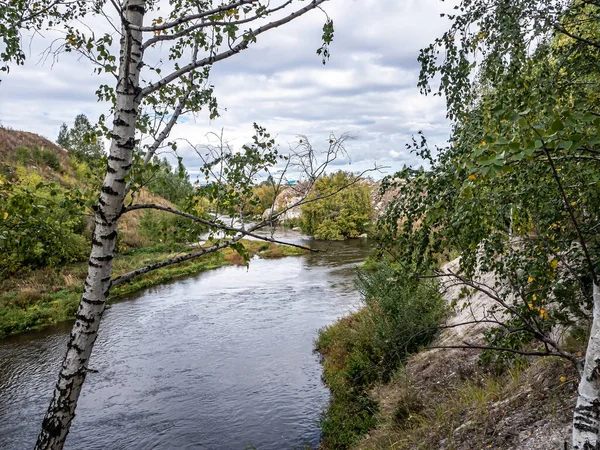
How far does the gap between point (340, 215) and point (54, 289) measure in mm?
32992

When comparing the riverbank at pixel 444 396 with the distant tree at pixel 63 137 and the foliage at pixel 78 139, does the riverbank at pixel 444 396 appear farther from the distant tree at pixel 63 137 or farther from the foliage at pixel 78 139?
the distant tree at pixel 63 137

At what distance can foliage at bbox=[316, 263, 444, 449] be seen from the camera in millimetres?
8916

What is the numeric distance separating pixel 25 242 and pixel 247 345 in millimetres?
11219

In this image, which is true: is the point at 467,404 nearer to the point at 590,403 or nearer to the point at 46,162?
the point at 590,403

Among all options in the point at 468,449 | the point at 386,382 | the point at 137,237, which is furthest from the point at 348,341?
the point at 137,237

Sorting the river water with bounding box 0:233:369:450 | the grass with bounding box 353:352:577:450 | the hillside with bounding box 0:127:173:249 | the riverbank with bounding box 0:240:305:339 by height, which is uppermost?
the hillside with bounding box 0:127:173:249

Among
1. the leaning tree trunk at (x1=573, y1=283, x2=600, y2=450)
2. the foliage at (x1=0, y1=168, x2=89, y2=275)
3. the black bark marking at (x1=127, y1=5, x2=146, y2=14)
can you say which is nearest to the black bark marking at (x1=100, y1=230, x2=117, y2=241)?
the foliage at (x1=0, y1=168, x2=89, y2=275)

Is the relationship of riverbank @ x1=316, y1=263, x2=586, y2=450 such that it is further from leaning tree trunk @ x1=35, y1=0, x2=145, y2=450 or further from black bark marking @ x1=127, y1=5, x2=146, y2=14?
black bark marking @ x1=127, y1=5, x2=146, y2=14

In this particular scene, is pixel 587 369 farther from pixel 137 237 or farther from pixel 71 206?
pixel 137 237

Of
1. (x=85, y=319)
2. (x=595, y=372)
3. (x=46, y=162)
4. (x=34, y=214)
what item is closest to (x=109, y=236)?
(x=85, y=319)

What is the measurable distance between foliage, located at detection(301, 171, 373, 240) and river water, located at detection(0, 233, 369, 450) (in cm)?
2602

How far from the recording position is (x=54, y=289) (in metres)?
22.3

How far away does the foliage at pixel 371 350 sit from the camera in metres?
8.92

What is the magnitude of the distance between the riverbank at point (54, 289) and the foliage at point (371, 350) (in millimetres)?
7292
